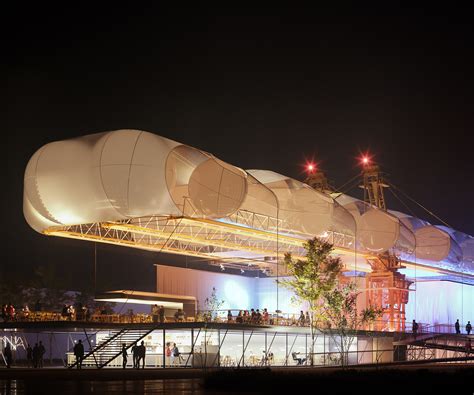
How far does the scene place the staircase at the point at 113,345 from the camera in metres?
43.2

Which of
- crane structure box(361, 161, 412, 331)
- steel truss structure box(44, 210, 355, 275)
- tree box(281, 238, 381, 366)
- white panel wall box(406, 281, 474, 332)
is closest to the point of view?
tree box(281, 238, 381, 366)

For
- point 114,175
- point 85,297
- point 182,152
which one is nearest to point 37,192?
point 114,175

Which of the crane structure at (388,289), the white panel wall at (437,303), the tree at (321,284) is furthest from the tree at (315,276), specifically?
the white panel wall at (437,303)

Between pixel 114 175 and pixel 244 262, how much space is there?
29.8 metres

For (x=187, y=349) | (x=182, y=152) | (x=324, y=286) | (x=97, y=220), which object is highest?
(x=182, y=152)

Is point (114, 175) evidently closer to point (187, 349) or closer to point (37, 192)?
point (37, 192)

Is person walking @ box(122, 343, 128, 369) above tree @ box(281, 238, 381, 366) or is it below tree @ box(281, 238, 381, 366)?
below

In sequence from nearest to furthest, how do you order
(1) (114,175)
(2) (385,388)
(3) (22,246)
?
(2) (385,388)
(1) (114,175)
(3) (22,246)

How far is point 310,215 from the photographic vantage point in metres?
57.8

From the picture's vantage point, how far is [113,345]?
145 feet

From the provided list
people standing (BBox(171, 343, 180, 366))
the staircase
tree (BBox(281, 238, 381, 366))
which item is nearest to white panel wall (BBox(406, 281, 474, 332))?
tree (BBox(281, 238, 381, 366))

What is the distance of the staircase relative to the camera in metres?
43.2

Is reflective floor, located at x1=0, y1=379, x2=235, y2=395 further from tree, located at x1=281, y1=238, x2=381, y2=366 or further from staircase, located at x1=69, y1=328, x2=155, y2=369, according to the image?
tree, located at x1=281, y1=238, x2=381, y2=366

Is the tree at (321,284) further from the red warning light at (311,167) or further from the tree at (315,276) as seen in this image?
the red warning light at (311,167)
